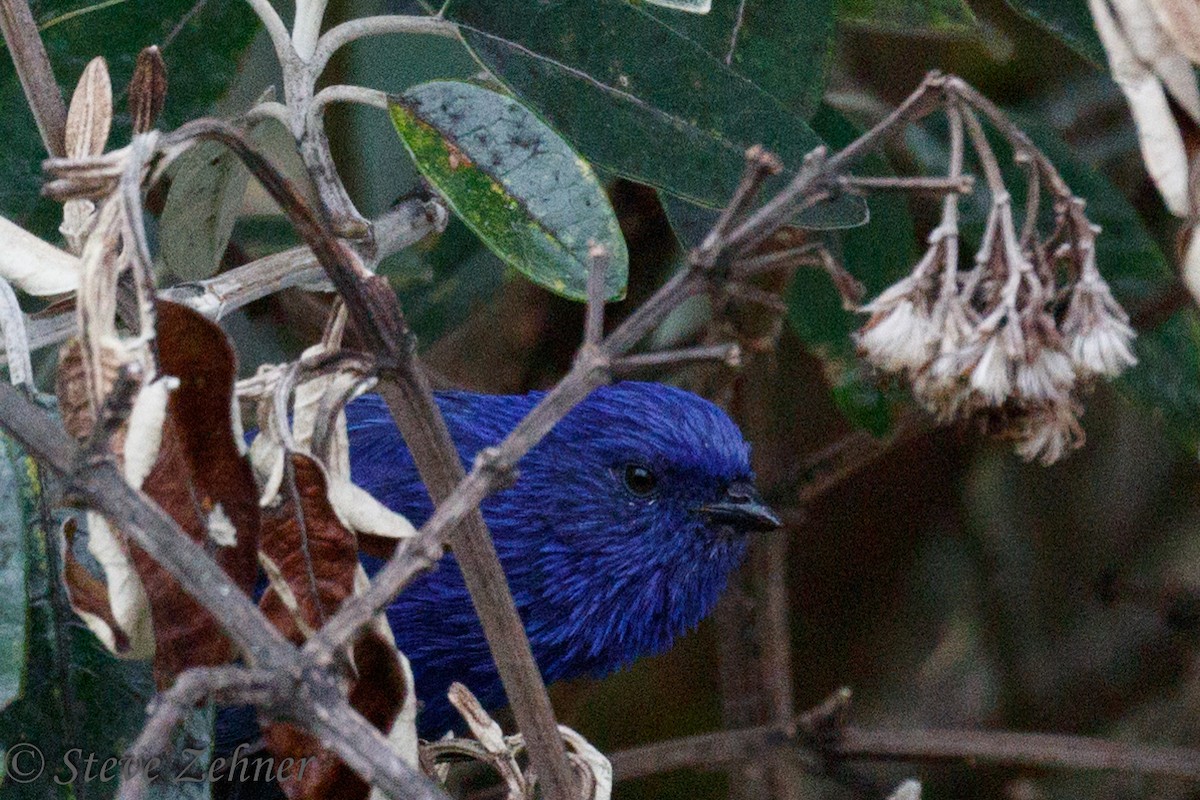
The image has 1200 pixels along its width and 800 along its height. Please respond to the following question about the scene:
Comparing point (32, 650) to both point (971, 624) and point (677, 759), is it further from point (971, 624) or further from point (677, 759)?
point (971, 624)

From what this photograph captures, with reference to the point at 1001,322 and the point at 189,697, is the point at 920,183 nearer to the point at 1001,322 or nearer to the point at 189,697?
the point at 1001,322

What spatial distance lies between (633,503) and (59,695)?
1.05 meters

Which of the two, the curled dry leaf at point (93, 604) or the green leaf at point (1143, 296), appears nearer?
the curled dry leaf at point (93, 604)

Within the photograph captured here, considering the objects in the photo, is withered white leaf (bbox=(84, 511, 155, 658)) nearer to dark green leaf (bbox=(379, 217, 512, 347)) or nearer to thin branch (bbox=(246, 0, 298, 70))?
thin branch (bbox=(246, 0, 298, 70))

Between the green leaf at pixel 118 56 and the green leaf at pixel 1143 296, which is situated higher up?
the green leaf at pixel 118 56

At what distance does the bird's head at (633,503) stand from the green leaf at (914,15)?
651 millimetres

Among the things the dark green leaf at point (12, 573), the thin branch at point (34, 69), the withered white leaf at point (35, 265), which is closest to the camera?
the withered white leaf at point (35, 265)

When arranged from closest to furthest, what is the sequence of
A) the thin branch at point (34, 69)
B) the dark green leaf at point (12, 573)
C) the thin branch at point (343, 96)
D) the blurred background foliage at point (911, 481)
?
the dark green leaf at point (12, 573) < the thin branch at point (34, 69) < the thin branch at point (343, 96) < the blurred background foliage at point (911, 481)

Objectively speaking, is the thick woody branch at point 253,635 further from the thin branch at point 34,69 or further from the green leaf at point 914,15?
the green leaf at point 914,15

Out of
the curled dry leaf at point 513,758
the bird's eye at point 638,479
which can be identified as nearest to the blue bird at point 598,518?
the bird's eye at point 638,479

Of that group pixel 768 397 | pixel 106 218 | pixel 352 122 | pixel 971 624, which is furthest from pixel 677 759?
pixel 106 218

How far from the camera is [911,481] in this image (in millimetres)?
4297

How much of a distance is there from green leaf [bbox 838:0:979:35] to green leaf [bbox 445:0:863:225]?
1.67 feet

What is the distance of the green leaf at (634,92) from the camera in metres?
1.83
